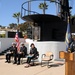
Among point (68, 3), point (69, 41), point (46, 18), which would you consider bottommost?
point (69, 41)

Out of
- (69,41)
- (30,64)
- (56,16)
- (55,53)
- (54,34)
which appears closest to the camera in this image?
(69,41)

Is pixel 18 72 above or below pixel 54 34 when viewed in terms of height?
below

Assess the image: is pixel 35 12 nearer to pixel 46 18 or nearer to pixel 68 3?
pixel 46 18

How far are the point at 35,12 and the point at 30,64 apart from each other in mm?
4624

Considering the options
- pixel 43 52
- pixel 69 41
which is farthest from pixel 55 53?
pixel 69 41

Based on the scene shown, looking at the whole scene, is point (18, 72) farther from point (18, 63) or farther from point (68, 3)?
point (68, 3)

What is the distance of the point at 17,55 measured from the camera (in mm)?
14680

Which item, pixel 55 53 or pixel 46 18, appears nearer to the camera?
pixel 55 53

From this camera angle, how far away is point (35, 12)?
1698 centimetres

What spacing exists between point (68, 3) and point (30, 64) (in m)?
6.35

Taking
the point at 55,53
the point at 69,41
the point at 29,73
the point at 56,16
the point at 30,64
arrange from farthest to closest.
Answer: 1. the point at 56,16
2. the point at 55,53
3. the point at 30,64
4. the point at 29,73
5. the point at 69,41

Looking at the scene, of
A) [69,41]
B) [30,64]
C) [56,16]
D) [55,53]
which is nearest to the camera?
[69,41]

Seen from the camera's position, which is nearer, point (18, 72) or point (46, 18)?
point (18, 72)

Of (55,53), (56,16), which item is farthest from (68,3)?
(55,53)
